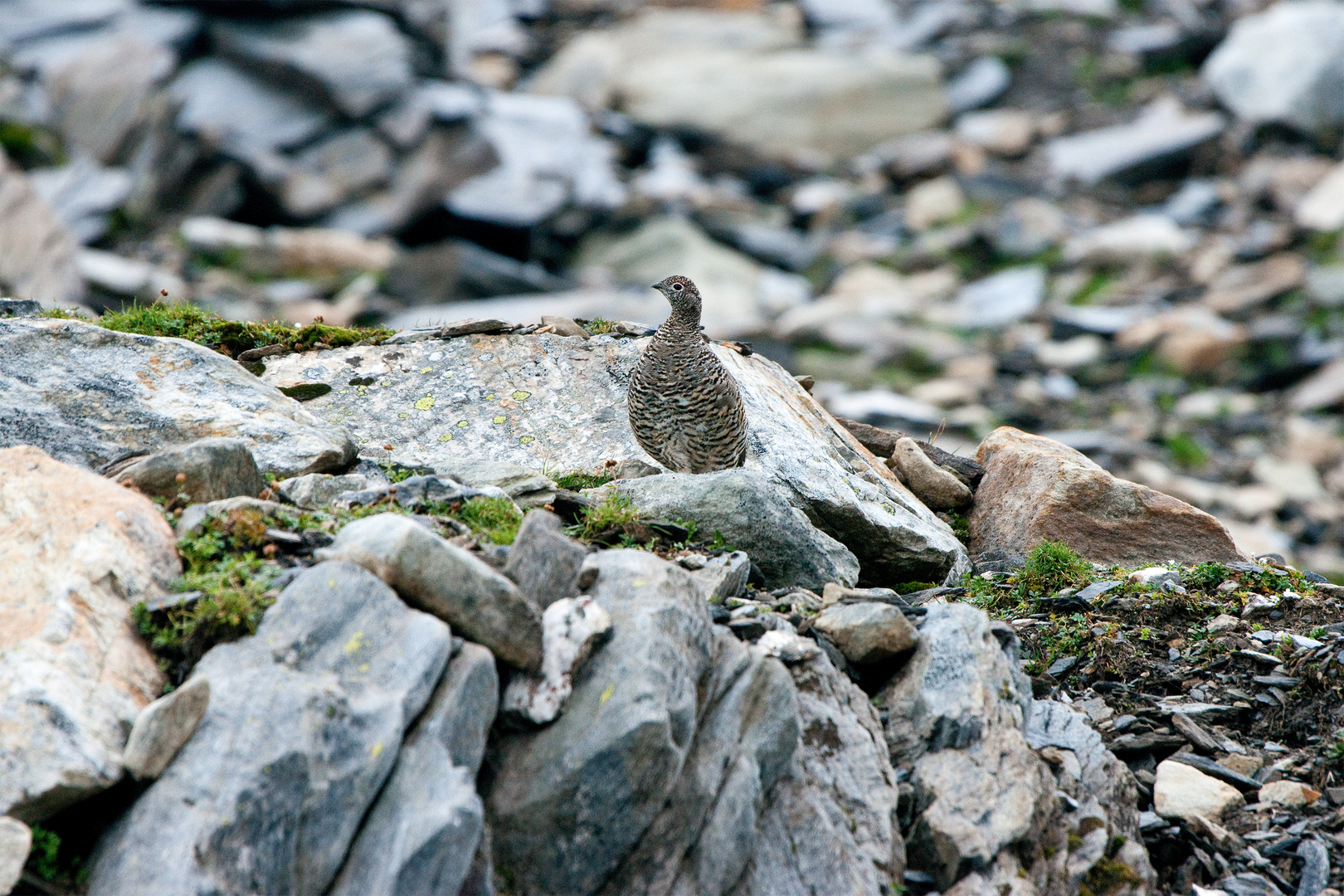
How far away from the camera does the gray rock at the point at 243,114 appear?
37469mm

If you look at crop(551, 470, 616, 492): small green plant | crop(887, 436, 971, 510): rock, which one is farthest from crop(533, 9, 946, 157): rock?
crop(551, 470, 616, 492): small green plant

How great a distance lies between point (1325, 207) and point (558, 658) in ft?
117

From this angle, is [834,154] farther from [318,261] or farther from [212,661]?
[212,661]

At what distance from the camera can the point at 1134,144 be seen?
40.5 meters

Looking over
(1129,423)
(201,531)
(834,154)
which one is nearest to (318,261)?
(834,154)

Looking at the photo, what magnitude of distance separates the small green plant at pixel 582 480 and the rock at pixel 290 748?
396 centimetres

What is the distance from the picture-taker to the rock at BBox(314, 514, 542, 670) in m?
6.23


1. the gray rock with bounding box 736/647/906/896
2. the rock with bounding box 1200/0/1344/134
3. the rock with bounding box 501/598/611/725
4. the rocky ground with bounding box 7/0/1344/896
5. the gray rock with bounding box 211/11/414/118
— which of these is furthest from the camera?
the rock with bounding box 1200/0/1344/134

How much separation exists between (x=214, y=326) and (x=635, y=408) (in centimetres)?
428

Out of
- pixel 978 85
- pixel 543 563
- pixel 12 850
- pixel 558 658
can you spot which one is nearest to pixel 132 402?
pixel 543 563

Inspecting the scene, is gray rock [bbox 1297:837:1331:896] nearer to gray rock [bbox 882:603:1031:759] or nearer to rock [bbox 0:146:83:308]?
gray rock [bbox 882:603:1031:759]

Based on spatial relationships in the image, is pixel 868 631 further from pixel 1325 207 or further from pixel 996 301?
pixel 1325 207

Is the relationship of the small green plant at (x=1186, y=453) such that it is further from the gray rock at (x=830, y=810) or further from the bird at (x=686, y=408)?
the gray rock at (x=830, y=810)

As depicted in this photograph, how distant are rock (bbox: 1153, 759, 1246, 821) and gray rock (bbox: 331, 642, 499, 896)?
459 centimetres
